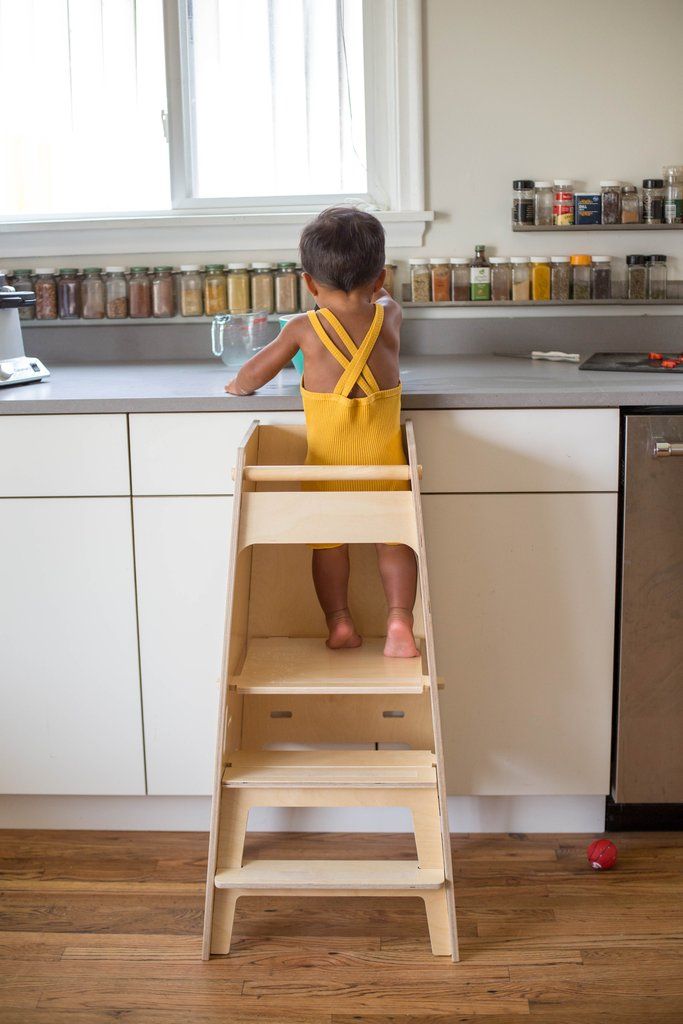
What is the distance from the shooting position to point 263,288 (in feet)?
8.76

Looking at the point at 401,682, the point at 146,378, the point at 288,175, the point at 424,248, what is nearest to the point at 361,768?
the point at 401,682

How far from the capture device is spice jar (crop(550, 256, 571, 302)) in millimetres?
2641

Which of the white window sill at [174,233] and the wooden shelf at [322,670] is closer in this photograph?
the wooden shelf at [322,670]

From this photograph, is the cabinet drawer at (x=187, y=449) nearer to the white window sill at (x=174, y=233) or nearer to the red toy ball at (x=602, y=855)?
the white window sill at (x=174, y=233)

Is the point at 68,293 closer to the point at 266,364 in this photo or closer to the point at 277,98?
the point at 277,98

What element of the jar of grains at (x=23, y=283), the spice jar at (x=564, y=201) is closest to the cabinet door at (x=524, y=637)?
the spice jar at (x=564, y=201)

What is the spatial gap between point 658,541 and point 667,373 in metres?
A: 0.38

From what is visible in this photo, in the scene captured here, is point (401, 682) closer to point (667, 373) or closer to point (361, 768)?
point (361, 768)

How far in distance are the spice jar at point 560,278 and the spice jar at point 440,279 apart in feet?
0.85

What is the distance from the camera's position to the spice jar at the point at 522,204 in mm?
2604

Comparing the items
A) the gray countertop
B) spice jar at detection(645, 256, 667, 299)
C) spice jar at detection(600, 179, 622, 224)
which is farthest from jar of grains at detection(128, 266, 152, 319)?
spice jar at detection(645, 256, 667, 299)

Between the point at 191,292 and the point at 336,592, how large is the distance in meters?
1.02

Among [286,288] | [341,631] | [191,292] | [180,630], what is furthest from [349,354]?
[191,292]

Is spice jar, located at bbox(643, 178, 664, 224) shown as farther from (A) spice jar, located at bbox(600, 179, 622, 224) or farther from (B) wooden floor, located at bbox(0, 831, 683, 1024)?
(B) wooden floor, located at bbox(0, 831, 683, 1024)
